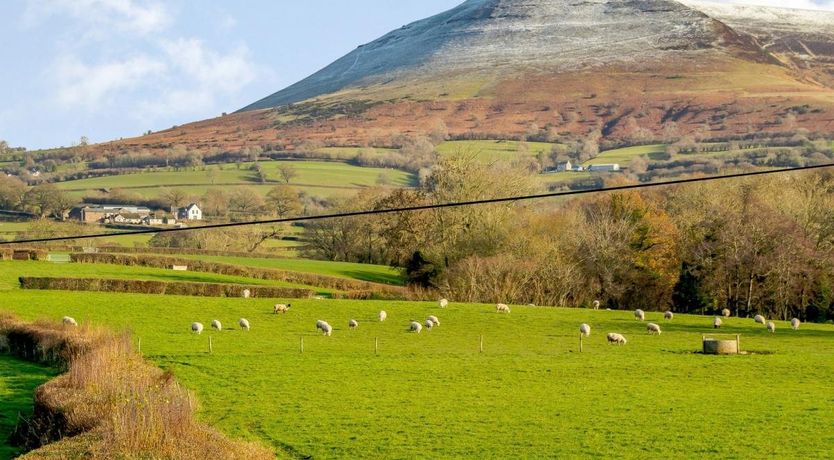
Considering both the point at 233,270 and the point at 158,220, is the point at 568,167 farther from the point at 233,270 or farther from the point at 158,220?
the point at 233,270

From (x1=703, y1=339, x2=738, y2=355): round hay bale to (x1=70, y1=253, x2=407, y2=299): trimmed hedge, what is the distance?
3565 centimetres

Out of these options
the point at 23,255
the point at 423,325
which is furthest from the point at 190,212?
the point at 423,325

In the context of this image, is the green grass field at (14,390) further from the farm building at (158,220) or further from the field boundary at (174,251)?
the farm building at (158,220)

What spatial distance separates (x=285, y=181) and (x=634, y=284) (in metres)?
96.3

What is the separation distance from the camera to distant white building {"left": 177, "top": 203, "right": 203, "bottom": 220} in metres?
142

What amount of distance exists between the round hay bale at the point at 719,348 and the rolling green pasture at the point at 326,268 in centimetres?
4471

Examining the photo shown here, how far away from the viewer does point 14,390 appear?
1380 inches

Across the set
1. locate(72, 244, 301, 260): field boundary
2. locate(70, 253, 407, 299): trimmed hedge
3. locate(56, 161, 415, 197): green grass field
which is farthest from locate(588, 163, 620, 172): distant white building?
locate(70, 253, 407, 299): trimmed hedge

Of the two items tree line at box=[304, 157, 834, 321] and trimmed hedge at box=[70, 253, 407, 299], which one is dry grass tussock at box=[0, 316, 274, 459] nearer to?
tree line at box=[304, 157, 834, 321]

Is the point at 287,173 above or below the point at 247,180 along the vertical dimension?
above

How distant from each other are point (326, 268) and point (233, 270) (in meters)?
12.8

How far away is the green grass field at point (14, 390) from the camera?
28800 millimetres

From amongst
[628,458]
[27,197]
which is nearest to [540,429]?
[628,458]

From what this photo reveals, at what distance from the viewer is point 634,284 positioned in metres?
80.4
